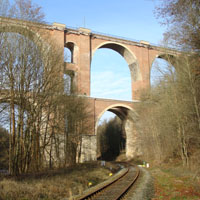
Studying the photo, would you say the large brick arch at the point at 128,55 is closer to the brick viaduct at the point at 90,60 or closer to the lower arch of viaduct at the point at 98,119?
the brick viaduct at the point at 90,60

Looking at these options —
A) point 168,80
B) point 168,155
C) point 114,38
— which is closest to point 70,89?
point 168,80

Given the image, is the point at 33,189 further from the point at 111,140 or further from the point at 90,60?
the point at 111,140

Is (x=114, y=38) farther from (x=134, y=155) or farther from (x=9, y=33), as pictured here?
(x=9, y=33)

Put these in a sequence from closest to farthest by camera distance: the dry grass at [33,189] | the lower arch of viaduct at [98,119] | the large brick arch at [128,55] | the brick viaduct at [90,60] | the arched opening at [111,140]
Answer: the dry grass at [33,189] < the lower arch of viaduct at [98,119] < the brick viaduct at [90,60] < the large brick arch at [128,55] < the arched opening at [111,140]

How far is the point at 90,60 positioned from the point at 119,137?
2199 centimetres

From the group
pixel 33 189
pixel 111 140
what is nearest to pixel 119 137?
pixel 111 140

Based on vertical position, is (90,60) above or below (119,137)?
above

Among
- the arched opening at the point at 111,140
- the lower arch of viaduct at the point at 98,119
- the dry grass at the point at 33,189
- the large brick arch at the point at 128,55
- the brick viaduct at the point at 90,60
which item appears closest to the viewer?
the dry grass at the point at 33,189

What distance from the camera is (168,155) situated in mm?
20953

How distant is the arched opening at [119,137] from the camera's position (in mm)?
30859

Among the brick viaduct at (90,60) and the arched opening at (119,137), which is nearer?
the brick viaduct at (90,60)

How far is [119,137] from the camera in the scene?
1810 inches

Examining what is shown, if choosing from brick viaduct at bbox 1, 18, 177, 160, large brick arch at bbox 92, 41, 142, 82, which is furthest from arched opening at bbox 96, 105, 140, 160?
large brick arch at bbox 92, 41, 142, 82

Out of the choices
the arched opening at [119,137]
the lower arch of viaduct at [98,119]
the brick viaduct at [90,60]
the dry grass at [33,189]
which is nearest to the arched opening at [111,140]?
the arched opening at [119,137]
